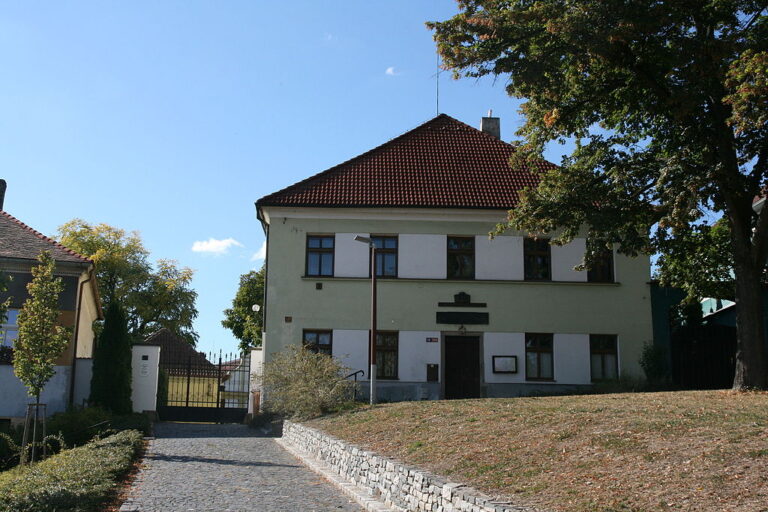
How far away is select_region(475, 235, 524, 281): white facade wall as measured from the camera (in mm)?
27250

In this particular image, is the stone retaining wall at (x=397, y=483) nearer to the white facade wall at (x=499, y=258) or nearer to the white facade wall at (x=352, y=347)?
the white facade wall at (x=352, y=347)

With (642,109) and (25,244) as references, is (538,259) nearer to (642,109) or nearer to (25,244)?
(642,109)

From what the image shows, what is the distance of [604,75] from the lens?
1752cm

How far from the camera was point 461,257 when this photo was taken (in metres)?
27.4

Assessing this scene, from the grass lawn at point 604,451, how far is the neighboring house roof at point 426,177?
13.1 meters

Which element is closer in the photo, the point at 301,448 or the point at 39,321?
the point at 39,321

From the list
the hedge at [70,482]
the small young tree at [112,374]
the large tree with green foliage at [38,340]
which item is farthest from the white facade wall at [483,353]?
the hedge at [70,482]

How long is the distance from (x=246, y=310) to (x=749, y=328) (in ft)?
167

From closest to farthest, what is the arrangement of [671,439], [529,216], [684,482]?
[684,482] < [671,439] < [529,216]

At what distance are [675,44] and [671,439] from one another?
32.8 feet

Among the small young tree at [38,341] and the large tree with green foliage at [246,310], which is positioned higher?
the large tree with green foliage at [246,310]

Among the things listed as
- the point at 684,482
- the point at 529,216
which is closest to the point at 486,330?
the point at 529,216

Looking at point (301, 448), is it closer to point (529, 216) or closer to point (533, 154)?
point (529, 216)

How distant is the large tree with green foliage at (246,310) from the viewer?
61.7 meters
